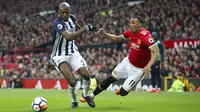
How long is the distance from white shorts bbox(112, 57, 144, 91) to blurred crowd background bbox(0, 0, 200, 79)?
9.68 metres

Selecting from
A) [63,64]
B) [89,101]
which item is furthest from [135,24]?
[89,101]

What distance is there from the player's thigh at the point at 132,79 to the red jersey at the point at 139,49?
0.21 meters

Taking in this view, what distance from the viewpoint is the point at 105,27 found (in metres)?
32.2

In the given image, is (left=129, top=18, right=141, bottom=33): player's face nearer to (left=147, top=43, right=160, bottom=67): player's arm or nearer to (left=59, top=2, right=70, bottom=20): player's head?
(left=147, top=43, right=160, bottom=67): player's arm

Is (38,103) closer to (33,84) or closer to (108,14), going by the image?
(33,84)

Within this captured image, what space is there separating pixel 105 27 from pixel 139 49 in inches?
808

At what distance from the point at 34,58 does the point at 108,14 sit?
6.52m

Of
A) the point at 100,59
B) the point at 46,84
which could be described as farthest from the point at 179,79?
the point at 46,84

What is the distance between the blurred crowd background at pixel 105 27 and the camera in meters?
23.3

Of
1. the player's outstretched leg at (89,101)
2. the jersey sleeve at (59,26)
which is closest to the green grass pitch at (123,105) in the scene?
the player's outstretched leg at (89,101)

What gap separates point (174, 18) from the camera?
89.5 ft

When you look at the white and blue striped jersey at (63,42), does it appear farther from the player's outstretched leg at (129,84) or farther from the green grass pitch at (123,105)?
the player's outstretched leg at (129,84)

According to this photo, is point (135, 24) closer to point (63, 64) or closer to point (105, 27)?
point (63, 64)

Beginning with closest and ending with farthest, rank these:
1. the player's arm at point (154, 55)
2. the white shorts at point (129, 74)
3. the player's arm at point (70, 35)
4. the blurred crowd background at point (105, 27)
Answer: the player's arm at point (70, 35) < the player's arm at point (154, 55) < the white shorts at point (129, 74) < the blurred crowd background at point (105, 27)
